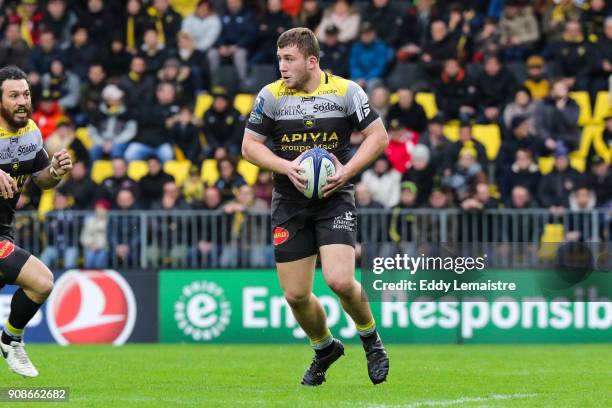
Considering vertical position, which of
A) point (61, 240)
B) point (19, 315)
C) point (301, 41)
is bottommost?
point (61, 240)

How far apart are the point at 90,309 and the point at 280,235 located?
29.5ft

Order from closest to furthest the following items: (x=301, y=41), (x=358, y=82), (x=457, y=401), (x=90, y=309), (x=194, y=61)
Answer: (x=457, y=401), (x=301, y=41), (x=90, y=309), (x=358, y=82), (x=194, y=61)

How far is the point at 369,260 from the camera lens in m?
17.8

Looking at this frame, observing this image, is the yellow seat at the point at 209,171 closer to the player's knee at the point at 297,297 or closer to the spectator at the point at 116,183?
the spectator at the point at 116,183

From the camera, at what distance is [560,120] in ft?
67.5

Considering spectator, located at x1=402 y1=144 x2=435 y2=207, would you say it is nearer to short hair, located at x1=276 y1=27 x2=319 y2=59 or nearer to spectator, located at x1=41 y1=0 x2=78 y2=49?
spectator, located at x1=41 y1=0 x2=78 y2=49

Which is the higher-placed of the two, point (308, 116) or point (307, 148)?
point (308, 116)

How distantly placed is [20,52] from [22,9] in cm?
193

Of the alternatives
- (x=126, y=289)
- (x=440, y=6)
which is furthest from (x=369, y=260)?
(x=440, y=6)

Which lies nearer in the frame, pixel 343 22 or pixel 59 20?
pixel 343 22

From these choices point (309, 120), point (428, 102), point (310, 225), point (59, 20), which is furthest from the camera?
point (59, 20)

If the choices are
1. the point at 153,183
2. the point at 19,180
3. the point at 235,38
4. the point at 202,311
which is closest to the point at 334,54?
the point at 235,38

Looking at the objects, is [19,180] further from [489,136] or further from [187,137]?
[489,136]

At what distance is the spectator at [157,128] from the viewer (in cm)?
2116
